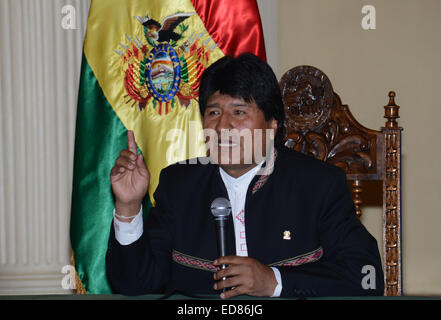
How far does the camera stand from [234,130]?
1747mm

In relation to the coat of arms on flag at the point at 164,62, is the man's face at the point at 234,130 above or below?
below

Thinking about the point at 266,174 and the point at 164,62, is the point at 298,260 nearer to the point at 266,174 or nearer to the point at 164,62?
the point at 266,174

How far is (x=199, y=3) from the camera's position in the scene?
2.63m

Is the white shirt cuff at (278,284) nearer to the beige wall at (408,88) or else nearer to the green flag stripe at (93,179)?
the green flag stripe at (93,179)

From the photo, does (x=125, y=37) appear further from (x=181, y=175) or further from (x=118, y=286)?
(x=118, y=286)

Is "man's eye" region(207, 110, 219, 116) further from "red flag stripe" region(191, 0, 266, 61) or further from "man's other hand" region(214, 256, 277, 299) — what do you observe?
"red flag stripe" region(191, 0, 266, 61)

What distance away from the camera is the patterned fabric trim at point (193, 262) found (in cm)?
172

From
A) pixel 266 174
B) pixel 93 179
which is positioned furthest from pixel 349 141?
pixel 93 179

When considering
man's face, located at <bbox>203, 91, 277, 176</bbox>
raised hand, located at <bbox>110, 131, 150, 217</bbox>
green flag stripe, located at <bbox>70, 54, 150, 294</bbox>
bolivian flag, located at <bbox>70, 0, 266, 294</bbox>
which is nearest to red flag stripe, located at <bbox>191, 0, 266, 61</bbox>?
bolivian flag, located at <bbox>70, 0, 266, 294</bbox>

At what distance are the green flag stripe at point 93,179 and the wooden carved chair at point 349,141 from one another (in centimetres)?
98

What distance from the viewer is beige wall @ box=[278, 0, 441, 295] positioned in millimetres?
2828

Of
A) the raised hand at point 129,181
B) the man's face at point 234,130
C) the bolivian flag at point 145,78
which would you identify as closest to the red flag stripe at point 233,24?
the bolivian flag at point 145,78

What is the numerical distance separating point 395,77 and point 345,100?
316 millimetres
